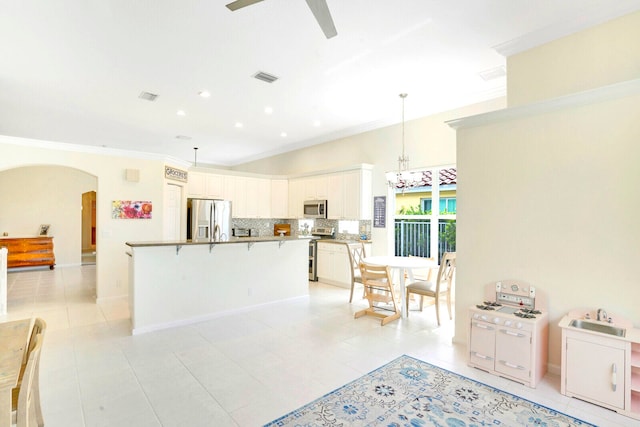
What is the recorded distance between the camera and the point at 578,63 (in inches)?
128

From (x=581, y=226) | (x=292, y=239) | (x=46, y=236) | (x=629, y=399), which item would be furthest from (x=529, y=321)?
(x=46, y=236)

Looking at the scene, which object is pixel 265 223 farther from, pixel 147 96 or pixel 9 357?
pixel 9 357

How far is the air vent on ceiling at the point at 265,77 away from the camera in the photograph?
426 cm

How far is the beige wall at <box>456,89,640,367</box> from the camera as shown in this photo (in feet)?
8.80

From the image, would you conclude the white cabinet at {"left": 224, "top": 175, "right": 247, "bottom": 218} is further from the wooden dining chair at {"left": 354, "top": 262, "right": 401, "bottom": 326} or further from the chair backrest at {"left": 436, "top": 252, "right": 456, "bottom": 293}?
the chair backrest at {"left": 436, "top": 252, "right": 456, "bottom": 293}

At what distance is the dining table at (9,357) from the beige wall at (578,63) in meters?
4.63

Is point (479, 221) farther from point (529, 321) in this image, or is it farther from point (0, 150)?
point (0, 150)

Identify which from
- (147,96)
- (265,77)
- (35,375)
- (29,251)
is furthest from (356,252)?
(29,251)

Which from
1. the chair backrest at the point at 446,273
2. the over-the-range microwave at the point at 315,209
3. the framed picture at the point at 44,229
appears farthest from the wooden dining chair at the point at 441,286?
the framed picture at the point at 44,229

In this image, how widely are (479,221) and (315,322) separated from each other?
243 centimetres

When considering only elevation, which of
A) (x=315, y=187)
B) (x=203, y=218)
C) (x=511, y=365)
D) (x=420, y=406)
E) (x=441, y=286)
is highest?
(x=315, y=187)

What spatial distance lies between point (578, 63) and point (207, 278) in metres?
5.01

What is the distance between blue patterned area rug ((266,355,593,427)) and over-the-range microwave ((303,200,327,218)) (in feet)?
14.8

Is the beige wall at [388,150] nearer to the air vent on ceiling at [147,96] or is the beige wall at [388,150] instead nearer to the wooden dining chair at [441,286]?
the wooden dining chair at [441,286]
